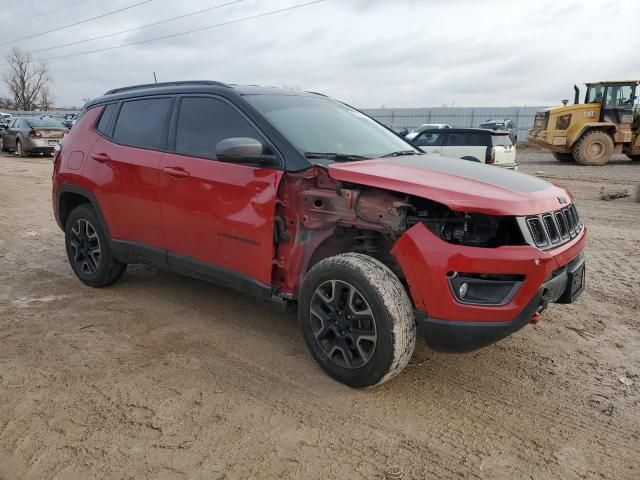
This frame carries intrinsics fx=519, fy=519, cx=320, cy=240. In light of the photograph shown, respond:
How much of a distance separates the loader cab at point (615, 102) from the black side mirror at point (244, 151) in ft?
66.4

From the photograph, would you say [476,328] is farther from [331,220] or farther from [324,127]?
[324,127]

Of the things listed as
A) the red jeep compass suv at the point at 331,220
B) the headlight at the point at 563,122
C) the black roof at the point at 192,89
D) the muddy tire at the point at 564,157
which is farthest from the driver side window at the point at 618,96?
the black roof at the point at 192,89

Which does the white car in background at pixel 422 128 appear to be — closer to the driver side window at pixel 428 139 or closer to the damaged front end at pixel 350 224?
the driver side window at pixel 428 139

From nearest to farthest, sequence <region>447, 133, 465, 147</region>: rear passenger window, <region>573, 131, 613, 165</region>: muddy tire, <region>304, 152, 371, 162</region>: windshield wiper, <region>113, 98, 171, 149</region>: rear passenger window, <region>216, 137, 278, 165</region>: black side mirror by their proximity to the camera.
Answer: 1. <region>216, 137, 278, 165</region>: black side mirror
2. <region>304, 152, 371, 162</region>: windshield wiper
3. <region>113, 98, 171, 149</region>: rear passenger window
4. <region>447, 133, 465, 147</region>: rear passenger window
5. <region>573, 131, 613, 165</region>: muddy tire

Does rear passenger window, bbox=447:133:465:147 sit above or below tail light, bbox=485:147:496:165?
above

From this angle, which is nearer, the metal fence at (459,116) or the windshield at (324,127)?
the windshield at (324,127)

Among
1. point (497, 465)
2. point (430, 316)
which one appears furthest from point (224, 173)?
point (497, 465)

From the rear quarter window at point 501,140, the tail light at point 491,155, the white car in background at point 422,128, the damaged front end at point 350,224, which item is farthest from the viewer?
the white car in background at point 422,128

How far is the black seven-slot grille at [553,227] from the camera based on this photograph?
2881 millimetres

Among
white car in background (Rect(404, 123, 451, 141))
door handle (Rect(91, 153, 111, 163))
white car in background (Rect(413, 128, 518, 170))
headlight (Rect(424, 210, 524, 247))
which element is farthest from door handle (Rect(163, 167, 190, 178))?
white car in background (Rect(413, 128, 518, 170))

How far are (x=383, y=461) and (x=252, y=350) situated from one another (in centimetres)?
145

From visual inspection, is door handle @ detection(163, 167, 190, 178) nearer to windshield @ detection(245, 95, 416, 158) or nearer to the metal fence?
windshield @ detection(245, 95, 416, 158)

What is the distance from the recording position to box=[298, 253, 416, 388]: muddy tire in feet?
9.54

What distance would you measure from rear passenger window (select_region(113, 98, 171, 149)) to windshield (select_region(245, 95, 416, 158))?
35.2 inches
